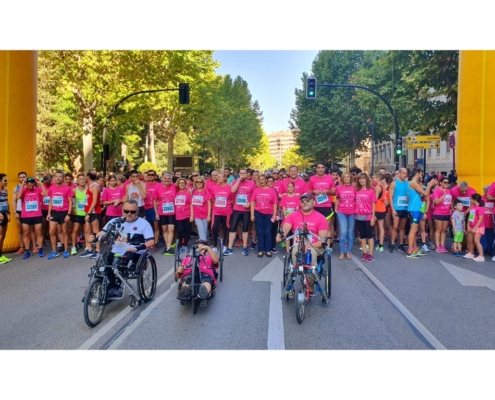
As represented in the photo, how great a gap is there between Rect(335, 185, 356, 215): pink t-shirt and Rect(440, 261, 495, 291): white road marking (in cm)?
227

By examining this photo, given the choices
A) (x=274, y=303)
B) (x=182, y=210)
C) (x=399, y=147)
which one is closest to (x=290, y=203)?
(x=182, y=210)

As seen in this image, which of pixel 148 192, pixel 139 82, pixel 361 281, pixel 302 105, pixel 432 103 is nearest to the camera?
pixel 361 281

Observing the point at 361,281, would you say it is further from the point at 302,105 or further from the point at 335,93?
the point at 302,105

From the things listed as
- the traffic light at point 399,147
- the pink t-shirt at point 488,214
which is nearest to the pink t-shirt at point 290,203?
the pink t-shirt at point 488,214

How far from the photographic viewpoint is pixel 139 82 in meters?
26.6

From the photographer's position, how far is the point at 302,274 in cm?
575

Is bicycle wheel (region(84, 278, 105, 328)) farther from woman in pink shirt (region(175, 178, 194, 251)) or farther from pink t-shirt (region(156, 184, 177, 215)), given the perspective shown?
pink t-shirt (region(156, 184, 177, 215))

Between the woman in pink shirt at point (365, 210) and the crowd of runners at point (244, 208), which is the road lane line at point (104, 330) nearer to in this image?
the crowd of runners at point (244, 208)

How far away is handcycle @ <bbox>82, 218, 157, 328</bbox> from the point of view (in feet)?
18.0

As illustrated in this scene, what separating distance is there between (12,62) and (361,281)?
30.2 ft

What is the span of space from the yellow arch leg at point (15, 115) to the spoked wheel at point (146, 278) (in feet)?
18.4

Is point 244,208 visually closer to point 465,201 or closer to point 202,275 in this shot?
point 202,275

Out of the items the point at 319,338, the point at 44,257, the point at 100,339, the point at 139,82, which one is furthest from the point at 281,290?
the point at 139,82

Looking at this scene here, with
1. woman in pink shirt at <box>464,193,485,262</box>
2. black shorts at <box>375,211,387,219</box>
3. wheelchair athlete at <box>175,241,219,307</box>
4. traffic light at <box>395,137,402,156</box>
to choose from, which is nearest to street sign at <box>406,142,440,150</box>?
traffic light at <box>395,137,402,156</box>
